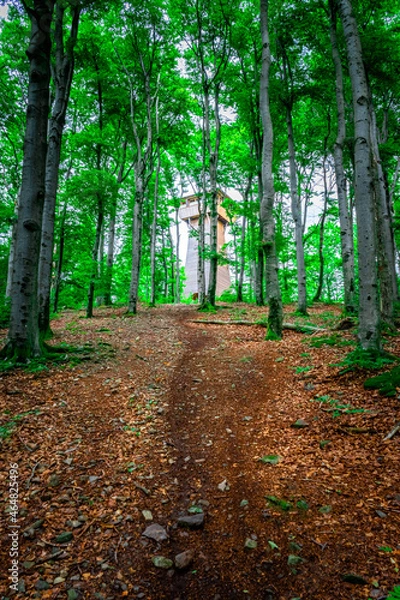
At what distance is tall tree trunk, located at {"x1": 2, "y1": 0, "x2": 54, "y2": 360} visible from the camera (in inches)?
230

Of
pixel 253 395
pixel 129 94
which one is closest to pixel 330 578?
pixel 253 395

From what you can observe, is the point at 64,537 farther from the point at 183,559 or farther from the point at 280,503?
the point at 280,503

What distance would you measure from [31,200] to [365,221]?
6609 millimetres

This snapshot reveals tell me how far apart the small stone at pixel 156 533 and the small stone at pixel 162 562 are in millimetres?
176

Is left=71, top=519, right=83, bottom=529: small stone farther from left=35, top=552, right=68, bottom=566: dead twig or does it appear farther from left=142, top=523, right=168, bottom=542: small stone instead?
left=142, top=523, right=168, bottom=542: small stone

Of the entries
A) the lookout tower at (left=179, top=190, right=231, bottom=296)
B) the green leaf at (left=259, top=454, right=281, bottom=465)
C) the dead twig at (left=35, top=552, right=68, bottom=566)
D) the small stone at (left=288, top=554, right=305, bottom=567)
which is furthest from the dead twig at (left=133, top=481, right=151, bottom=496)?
the lookout tower at (left=179, top=190, right=231, bottom=296)

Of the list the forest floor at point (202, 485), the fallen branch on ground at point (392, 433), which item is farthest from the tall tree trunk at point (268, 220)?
the fallen branch on ground at point (392, 433)

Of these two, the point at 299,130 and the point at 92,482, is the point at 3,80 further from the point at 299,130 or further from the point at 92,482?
the point at 92,482

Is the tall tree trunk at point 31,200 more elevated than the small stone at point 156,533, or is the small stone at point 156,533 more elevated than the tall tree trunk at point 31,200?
the tall tree trunk at point 31,200

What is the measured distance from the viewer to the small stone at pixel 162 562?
92.2 inches

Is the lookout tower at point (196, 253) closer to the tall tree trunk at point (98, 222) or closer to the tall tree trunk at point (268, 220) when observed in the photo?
the tall tree trunk at point (98, 222)

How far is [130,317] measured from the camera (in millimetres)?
13859

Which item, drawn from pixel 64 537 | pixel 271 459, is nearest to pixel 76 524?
pixel 64 537

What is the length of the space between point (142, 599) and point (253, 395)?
3614mm
